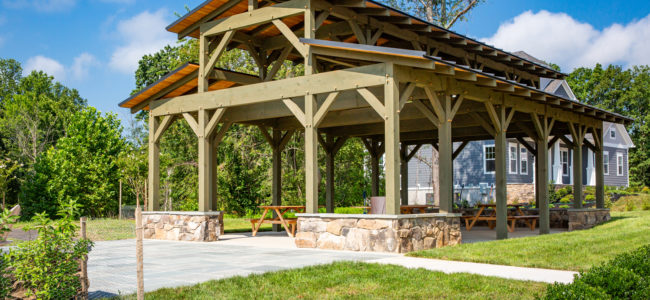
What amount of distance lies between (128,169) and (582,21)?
61.0 m

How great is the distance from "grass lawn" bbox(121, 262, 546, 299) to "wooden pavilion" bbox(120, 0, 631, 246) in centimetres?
295

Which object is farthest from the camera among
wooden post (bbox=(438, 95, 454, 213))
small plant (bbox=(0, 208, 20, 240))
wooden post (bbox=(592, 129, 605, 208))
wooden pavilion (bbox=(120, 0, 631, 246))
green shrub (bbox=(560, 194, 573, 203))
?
green shrub (bbox=(560, 194, 573, 203))

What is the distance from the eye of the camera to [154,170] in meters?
→ 14.5

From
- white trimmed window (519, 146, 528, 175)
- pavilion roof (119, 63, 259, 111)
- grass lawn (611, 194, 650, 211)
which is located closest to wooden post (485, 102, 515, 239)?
pavilion roof (119, 63, 259, 111)

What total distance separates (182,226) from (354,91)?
5.04m

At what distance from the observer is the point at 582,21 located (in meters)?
68.2

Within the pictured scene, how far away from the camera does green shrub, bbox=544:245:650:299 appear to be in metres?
4.39

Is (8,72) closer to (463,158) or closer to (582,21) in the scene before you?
(463,158)

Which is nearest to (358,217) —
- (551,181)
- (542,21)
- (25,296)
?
(25,296)

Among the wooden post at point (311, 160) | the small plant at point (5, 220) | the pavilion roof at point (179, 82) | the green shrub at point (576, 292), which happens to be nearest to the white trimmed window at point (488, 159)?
the pavilion roof at point (179, 82)

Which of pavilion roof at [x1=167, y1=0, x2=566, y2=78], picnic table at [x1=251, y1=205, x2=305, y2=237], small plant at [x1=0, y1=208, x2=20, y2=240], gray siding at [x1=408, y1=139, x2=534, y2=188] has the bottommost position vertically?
picnic table at [x1=251, y1=205, x2=305, y2=237]

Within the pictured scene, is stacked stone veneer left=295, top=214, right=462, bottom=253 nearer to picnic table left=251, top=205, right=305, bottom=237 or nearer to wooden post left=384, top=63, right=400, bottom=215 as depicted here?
wooden post left=384, top=63, right=400, bottom=215

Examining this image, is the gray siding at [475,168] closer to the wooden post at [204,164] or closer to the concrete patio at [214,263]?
the wooden post at [204,164]

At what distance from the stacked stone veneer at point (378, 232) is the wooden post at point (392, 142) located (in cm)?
27
